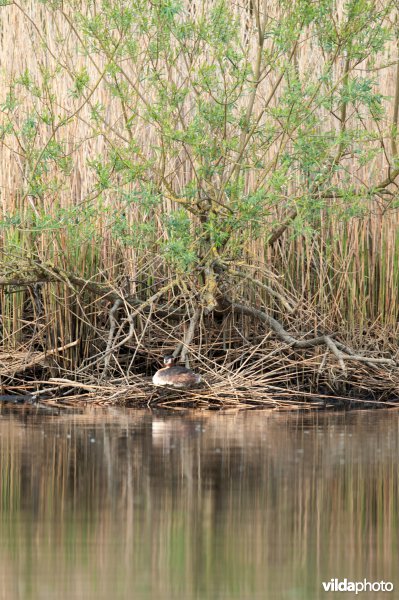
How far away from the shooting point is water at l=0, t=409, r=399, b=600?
3.15 metres

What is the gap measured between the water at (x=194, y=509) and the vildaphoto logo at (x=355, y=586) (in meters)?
0.03

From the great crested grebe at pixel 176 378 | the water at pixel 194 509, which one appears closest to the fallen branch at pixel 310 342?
the great crested grebe at pixel 176 378

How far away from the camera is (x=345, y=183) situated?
7941 millimetres

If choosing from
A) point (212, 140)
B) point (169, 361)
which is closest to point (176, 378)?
point (169, 361)

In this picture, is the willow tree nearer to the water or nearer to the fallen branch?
the fallen branch

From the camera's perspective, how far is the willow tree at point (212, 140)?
7.29 metres

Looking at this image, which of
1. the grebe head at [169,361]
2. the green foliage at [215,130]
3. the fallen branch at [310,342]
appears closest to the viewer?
the green foliage at [215,130]

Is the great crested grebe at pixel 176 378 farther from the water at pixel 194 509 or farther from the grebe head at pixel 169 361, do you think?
the water at pixel 194 509

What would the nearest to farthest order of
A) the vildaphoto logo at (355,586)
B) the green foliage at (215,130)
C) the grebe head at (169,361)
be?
the vildaphoto logo at (355,586) → the green foliage at (215,130) → the grebe head at (169,361)

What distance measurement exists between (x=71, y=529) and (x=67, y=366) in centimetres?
448

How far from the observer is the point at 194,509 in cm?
412

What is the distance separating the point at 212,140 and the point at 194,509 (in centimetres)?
383

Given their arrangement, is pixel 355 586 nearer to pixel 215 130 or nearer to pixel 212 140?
pixel 212 140

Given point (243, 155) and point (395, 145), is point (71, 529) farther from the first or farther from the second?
point (395, 145)
